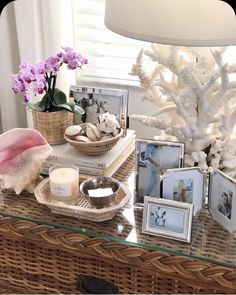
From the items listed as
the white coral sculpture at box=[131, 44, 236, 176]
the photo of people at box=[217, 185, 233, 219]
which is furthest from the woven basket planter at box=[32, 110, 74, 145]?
the photo of people at box=[217, 185, 233, 219]

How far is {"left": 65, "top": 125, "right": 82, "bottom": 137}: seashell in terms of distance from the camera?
1324 mm

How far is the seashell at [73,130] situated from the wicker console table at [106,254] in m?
0.19

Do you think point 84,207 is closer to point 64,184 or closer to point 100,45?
point 64,184

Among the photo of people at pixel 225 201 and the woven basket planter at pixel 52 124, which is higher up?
the woven basket planter at pixel 52 124

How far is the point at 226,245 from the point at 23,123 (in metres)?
1.01

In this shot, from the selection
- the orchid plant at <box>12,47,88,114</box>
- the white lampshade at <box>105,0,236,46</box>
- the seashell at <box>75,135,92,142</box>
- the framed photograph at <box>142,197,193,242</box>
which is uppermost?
the white lampshade at <box>105,0,236,46</box>

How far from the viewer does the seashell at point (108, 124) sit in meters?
1.30

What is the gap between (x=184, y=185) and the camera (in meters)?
1.14

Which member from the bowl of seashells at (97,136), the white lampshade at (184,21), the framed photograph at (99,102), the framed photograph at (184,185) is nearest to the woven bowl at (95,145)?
the bowl of seashells at (97,136)

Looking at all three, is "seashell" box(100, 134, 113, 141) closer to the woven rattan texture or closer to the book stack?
the book stack

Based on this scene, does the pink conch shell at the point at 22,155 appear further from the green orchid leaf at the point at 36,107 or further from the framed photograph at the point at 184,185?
the framed photograph at the point at 184,185

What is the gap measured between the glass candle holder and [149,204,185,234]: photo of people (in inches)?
7.9

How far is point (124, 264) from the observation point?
3.67 ft

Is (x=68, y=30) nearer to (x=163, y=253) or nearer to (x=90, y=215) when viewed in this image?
(x=90, y=215)
